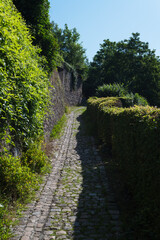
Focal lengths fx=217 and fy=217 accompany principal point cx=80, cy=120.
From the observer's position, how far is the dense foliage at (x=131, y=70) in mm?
35150

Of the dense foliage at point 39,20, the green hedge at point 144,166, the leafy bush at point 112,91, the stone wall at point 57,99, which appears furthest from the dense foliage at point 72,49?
the green hedge at point 144,166

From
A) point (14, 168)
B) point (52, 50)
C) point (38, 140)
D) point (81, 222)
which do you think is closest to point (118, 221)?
point (81, 222)

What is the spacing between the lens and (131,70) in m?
38.2

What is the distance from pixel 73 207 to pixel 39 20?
9.61 metres

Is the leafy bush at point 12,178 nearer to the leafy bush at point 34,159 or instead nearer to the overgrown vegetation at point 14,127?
the overgrown vegetation at point 14,127

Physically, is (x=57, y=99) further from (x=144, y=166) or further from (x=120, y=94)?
(x=144, y=166)

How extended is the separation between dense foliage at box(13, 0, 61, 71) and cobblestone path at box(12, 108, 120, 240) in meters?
5.91

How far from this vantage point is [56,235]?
3715 millimetres

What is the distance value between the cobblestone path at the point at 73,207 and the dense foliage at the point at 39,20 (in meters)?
5.91

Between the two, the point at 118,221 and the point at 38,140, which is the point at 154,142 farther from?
the point at 38,140

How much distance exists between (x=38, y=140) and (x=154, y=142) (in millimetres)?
4624

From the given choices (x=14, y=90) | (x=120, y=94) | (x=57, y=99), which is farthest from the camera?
(x=120, y=94)

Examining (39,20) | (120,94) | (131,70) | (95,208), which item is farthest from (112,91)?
(131,70)

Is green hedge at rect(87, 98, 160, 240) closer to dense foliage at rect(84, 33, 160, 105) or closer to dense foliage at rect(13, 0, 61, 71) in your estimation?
dense foliage at rect(13, 0, 61, 71)
